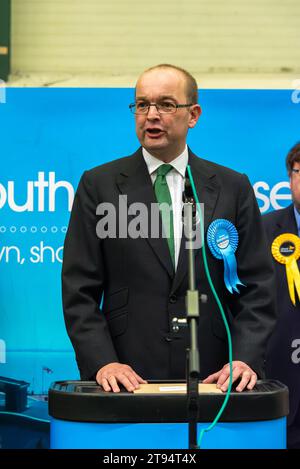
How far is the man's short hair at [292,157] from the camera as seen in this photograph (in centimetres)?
400

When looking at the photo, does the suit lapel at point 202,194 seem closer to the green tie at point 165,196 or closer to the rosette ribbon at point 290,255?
the green tie at point 165,196

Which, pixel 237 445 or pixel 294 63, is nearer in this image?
pixel 237 445

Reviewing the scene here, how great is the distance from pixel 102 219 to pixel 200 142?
1.49 metres

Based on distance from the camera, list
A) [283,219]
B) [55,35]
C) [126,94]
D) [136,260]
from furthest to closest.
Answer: [55,35] < [126,94] < [283,219] < [136,260]

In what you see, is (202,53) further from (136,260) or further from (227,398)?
(227,398)

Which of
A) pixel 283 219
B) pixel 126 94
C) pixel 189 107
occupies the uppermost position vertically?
pixel 126 94

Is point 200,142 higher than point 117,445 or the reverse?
higher

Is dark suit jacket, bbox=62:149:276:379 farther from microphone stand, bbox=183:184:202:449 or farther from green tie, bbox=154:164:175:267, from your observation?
microphone stand, bbox=183:184:202:449

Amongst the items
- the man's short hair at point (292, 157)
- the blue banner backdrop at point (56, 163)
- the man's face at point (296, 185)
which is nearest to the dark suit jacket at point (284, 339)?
the man's face at point (296, 185)

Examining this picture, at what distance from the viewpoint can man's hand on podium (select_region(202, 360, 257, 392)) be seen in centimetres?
256

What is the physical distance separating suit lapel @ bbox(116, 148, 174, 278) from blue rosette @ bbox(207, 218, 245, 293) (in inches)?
5.9

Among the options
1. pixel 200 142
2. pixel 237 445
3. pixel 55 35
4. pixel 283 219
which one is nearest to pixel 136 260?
pixel 237 445
